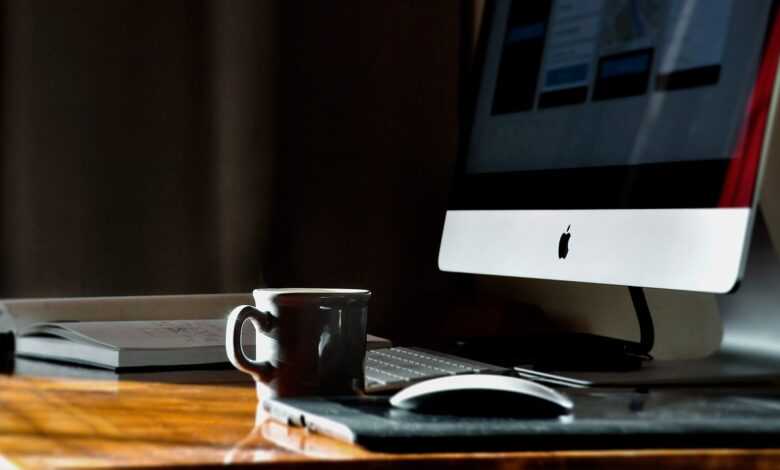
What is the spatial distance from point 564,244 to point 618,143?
0.34 ft

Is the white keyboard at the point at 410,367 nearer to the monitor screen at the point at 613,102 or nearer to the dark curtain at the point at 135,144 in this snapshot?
the monitor screen at the point at 613,102

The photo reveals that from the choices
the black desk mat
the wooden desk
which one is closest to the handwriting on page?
the wooden desk

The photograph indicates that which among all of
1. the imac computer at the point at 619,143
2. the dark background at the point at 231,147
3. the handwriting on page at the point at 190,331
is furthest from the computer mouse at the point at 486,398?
the dark background at the point at 231,147

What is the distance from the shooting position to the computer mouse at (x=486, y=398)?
60 cm

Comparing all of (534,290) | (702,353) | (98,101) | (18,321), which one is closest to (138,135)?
(98,101)

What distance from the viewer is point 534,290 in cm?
157

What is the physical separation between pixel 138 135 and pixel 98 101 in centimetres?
8

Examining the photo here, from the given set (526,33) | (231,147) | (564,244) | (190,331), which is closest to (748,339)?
(564,244)

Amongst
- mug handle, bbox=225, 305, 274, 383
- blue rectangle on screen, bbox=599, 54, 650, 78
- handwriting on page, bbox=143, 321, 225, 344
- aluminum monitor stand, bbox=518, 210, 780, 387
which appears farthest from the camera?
handwriting on page, bbox=143, 321, 225, 344

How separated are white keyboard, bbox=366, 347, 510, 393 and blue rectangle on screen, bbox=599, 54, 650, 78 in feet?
0.97

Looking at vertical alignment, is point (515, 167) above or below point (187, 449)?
above

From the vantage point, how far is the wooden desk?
522 millimetres

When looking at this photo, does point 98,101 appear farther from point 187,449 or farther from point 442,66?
point 187,449

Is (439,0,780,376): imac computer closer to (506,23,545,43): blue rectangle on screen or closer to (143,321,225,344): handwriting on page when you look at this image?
(506,23,545,43): blue rectangle on screen
